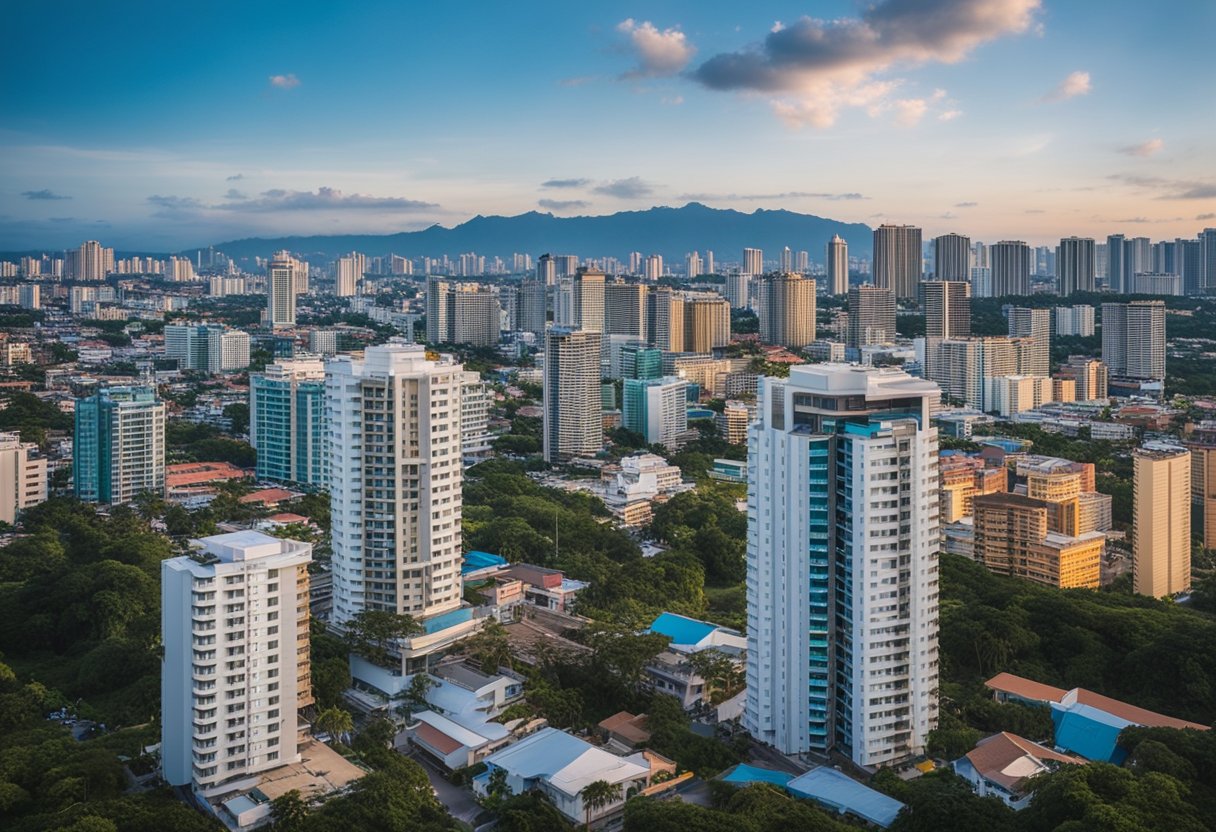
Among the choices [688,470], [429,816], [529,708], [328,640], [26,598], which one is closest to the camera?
[429,816]

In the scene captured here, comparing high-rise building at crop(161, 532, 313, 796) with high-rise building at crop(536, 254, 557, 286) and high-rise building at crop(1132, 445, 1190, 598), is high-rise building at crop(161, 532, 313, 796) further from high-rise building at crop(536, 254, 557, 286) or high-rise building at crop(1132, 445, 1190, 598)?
high-rise building at crop(536, 254, 557, 286)

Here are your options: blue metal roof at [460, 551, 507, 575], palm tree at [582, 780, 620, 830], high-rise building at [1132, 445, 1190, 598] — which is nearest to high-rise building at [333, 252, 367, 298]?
blue metal roof at [460, 551, 507, 575]

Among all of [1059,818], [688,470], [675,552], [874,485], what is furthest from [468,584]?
[688,470]

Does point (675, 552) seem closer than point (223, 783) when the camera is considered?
No

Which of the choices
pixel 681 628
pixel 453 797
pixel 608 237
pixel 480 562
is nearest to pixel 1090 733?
pixel 681 628

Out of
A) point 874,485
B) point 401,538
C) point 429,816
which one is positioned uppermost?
point 874,485

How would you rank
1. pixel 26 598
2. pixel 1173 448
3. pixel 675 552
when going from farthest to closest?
pixel 1173 448
pixel 675 552
pixel 26 598

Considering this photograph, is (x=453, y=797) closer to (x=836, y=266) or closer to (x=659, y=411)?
(x=659, y=411)

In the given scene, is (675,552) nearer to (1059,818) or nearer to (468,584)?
(468,584)
